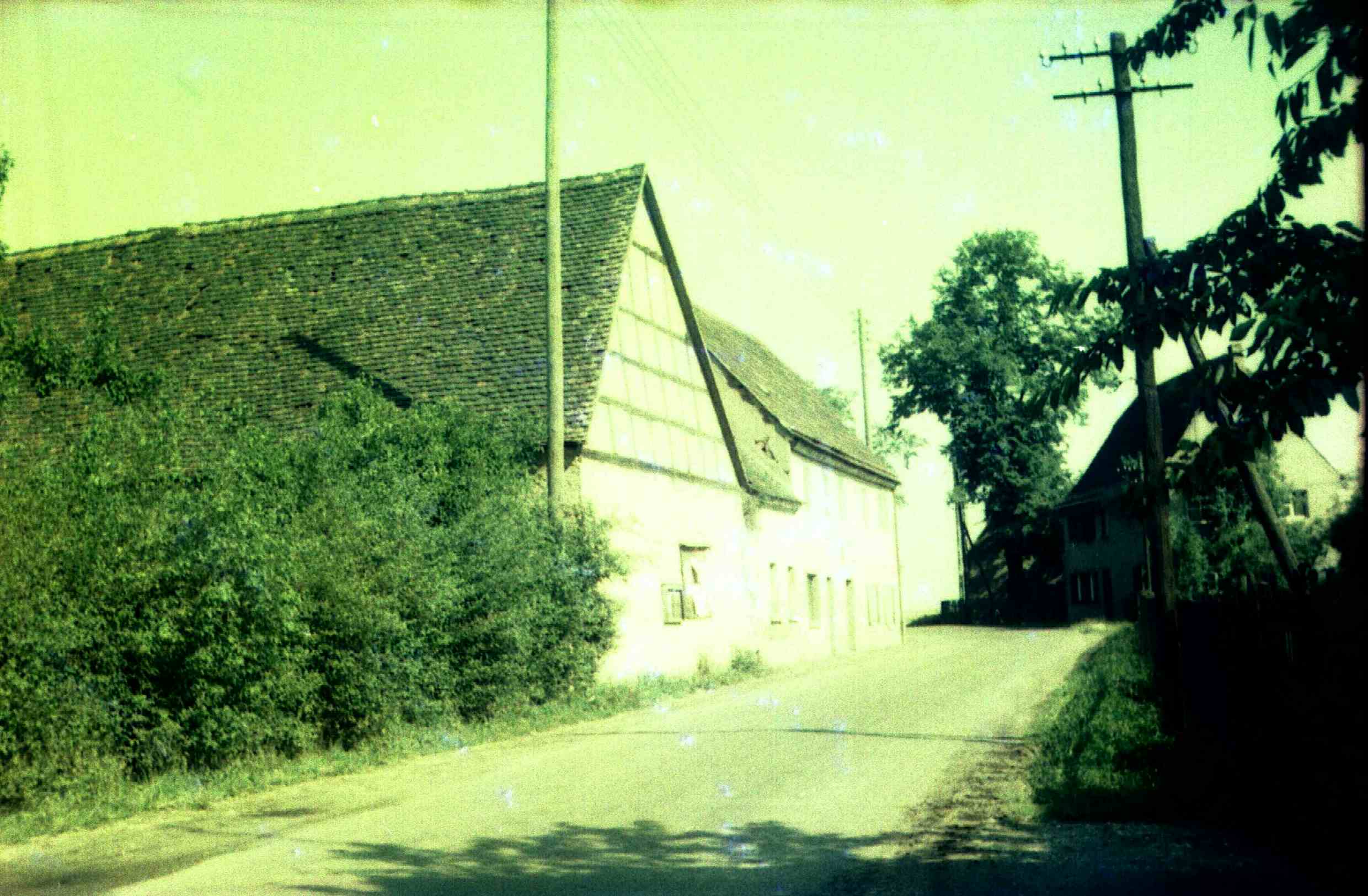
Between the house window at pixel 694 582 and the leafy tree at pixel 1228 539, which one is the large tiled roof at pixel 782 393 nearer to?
the house window at pixel 694 582

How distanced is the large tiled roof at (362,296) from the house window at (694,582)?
5.91 m

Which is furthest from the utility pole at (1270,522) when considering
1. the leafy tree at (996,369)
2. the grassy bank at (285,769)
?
the leafy tree at (996,369)

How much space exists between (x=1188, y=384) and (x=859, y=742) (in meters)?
8.64

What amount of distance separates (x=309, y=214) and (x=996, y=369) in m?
37.0

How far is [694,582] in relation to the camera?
88.8 ft

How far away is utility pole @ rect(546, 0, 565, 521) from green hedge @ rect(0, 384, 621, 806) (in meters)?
1.30

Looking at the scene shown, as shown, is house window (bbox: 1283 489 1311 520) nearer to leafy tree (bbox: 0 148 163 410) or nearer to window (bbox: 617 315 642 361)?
window (bbox: 617 315 642 361)

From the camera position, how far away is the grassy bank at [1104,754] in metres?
9.71

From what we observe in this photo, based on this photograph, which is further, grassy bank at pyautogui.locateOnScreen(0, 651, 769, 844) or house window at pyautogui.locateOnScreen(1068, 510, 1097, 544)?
house window at pyautogui.locateOnScreen(1068, 510, 1097, 544)

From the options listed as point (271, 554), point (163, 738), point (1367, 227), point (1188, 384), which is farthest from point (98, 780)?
point (1367, 227)

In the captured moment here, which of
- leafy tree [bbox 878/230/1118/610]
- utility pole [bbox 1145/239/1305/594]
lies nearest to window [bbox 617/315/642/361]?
utility pole [bbox 1145/239/1305/594]

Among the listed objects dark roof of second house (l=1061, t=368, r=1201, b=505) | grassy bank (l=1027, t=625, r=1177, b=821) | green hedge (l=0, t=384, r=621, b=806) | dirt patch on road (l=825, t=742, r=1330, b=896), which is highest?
dark roof of second house (l=1061, t=368, r=1201, b=505)

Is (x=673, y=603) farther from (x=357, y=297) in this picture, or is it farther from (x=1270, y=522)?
(x=1270, y=522)

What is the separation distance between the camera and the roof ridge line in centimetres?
2698
